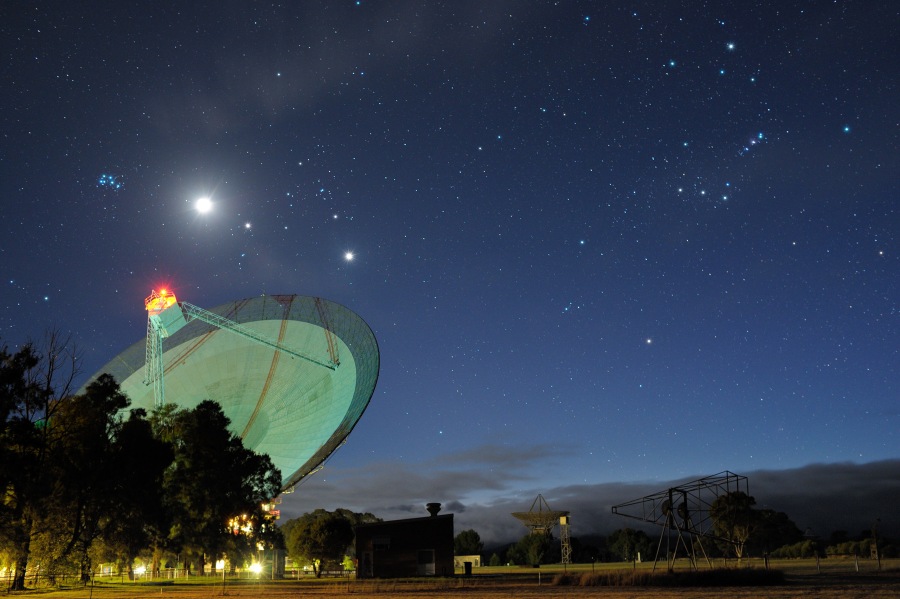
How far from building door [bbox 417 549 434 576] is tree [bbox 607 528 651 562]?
288ft

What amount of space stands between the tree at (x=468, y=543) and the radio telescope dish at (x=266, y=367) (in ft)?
343

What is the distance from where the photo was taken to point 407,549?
56406 mm

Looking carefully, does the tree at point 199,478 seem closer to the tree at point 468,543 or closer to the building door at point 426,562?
the building door at point 426,562

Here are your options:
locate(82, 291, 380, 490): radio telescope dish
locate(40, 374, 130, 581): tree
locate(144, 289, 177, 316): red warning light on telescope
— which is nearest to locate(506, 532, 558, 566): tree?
locate(82, 291, 380, 490): radio telescope dish

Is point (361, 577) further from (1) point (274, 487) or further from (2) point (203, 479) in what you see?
(2) point (203, 479)

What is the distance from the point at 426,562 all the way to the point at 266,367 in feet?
64.7

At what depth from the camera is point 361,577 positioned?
56.4 metres

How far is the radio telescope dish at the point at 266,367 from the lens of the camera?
51906mm

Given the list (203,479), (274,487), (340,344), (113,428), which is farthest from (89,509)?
(340,344)

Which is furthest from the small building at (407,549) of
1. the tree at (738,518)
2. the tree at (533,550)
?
the tree at (533,550)

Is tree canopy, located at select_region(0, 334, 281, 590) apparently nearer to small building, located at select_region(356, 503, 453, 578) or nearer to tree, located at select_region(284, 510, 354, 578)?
small building, located at select_region(356, 503, 453, 578)

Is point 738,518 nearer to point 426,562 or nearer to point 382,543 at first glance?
point 426,562

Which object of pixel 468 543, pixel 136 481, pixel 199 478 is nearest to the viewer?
pixel 136 481

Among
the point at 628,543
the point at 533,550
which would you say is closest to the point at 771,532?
the point at 533,550
